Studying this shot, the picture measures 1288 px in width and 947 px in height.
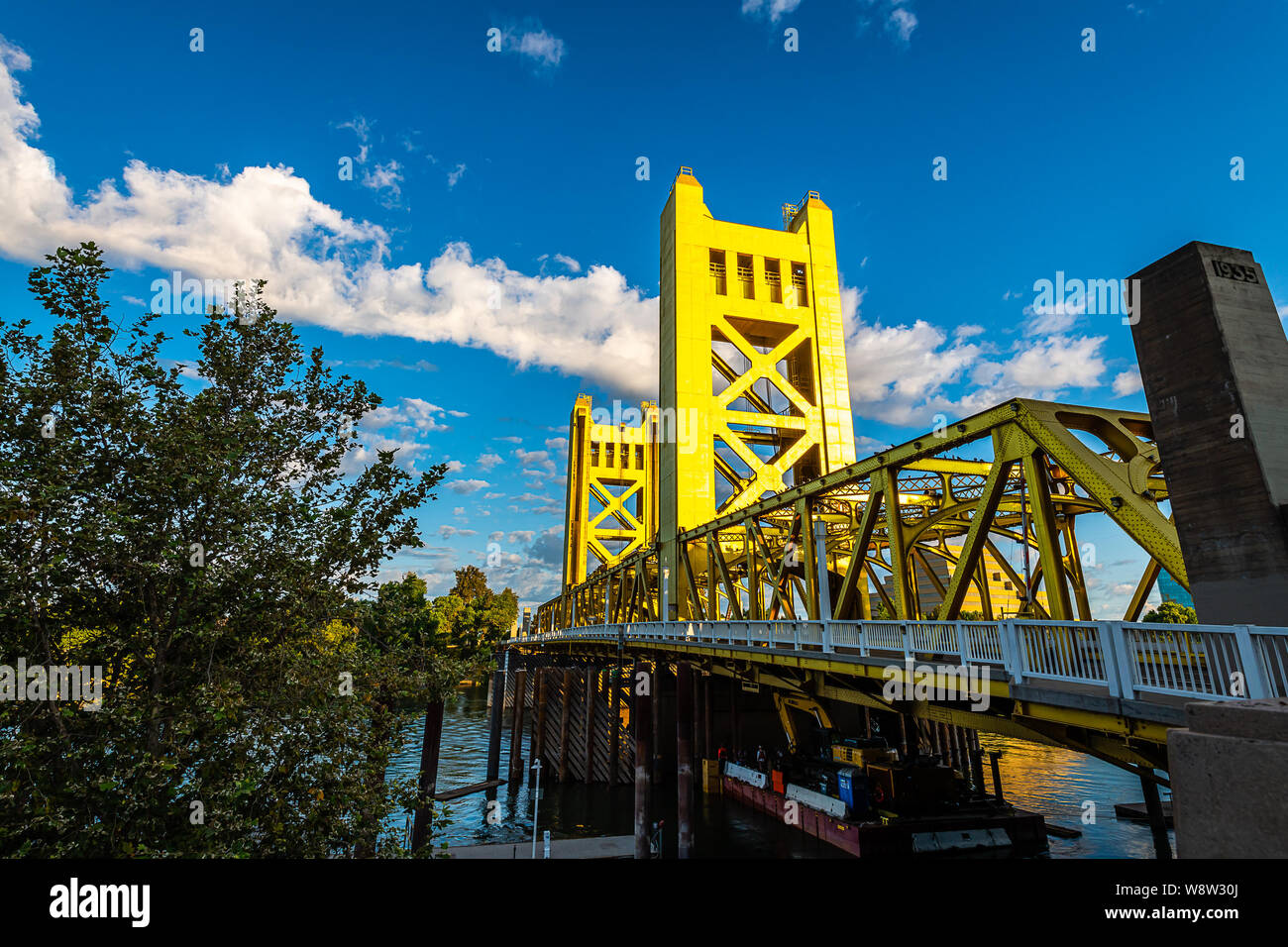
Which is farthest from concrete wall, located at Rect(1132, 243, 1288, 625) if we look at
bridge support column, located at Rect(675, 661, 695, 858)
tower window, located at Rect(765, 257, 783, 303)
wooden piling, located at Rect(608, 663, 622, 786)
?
wooden piling, located at Rect(608, 663, 622, 786)

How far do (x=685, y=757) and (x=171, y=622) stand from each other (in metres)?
19.1

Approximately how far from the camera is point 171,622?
9.52 meters

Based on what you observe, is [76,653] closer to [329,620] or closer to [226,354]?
[329,620]

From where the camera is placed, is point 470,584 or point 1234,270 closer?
point 1234,270

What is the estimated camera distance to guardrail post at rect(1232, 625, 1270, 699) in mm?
5918

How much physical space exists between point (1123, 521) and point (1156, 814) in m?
22.2

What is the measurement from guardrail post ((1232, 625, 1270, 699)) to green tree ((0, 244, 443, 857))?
1067 cm

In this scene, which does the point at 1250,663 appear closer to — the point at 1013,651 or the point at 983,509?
the point at 1013,651

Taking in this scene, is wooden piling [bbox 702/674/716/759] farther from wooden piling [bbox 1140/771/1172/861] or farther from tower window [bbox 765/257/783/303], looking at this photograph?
tower window [bbox 765/257/783/303]

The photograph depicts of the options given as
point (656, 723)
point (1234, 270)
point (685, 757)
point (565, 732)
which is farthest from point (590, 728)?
point (1234, 270)

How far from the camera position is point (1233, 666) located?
6.87 meters

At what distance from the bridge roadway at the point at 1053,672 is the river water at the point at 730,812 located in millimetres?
14906

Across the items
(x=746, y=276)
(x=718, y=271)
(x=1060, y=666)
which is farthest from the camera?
(x=746, y=276)
